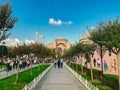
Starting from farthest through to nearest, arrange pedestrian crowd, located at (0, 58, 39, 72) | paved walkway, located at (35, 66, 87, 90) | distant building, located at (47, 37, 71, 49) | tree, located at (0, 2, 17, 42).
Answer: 1. distant building, located at (47, 37, 71, 49)
2. pedestrian crowd, located at (0, 58, 39, 72)
3. paved walkway, located at (35, 66, 87, 90)
4. tree, located at (0, 2, 17, 42)

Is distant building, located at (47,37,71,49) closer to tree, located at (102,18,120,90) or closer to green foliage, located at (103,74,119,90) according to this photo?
green foliage, located at (103,74,119,90)

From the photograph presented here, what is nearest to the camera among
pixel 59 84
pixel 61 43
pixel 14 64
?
pixel 59 84

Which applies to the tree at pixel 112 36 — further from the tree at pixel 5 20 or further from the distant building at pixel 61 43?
the distant building at pixel 61 43

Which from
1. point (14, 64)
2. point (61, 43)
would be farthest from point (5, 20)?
point (61, 43)

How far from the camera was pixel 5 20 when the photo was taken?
1239cm

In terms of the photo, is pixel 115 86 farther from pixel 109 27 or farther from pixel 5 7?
pixel 5 7

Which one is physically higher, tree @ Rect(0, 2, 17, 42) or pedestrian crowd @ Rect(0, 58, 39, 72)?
tree @ Rect(0, 2, 17, 42)

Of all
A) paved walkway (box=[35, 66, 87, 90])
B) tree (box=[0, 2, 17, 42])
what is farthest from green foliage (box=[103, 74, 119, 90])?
tree (box=[0, 2, 17, 42])

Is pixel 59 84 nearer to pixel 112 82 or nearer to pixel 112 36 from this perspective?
pixel 112 82

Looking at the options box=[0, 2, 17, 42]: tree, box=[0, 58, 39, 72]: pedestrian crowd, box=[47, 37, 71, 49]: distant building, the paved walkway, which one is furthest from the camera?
box=[47, 37, 71, 49]: distant building

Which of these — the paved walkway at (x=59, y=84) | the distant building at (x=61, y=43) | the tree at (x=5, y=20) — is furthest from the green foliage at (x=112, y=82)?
the distant building at (x=61, y=43)

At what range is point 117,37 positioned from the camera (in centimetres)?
1312

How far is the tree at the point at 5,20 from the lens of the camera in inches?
483

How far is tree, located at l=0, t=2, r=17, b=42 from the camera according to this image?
12.3 metres
